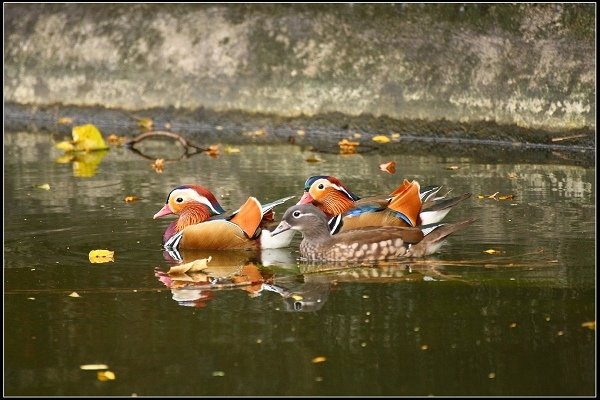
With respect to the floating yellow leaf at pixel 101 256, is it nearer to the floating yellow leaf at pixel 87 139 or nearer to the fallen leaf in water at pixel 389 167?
the fallen leaf in water at pixel 389 167

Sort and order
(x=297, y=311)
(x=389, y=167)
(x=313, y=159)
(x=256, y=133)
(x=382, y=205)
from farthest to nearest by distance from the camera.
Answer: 1. (x=256, y=133)
2. (x=313, y=159)
3. (x=389, y=167)
4. (x=382, y=205)
5. (x=297, y=311)

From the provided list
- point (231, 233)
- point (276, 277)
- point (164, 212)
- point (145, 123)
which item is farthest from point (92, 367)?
point (145, 123)

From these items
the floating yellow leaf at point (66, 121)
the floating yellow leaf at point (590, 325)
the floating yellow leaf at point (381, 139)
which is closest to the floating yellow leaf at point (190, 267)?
the floating yellow leaf at point (590, 325)

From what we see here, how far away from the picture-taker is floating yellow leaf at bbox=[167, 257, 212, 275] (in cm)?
833

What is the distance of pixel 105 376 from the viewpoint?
6.26 metres

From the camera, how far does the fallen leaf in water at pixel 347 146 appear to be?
568 inches

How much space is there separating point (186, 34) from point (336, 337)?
11.1 metres

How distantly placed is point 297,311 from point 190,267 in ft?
4.06

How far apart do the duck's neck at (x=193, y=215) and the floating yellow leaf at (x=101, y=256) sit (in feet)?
2.35

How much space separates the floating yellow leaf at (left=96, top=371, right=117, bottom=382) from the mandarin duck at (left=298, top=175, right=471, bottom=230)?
3.11 m

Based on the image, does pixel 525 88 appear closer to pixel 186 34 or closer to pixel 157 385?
pixel 186 34

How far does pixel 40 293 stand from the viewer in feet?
26.1

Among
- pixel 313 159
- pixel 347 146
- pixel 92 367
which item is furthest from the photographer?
pixel 347 146

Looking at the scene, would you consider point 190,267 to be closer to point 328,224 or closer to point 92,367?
point 328,224
